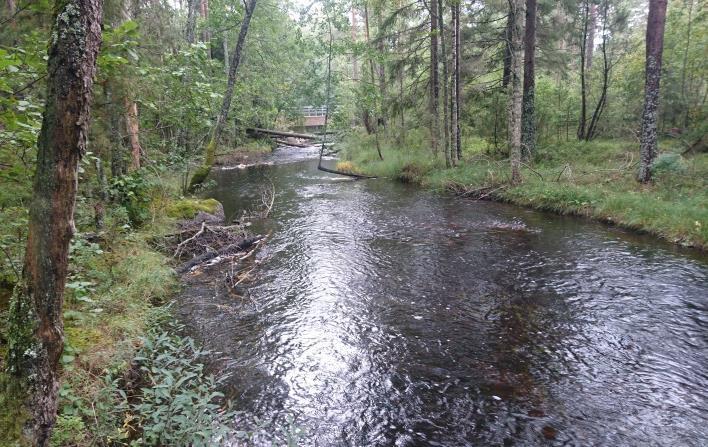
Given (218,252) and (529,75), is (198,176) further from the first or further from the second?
(529,75)

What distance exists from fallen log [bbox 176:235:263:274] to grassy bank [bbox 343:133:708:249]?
8644 mm

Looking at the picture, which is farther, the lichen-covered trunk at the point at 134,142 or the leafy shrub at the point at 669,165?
the leafy shrub at the point at 669,165

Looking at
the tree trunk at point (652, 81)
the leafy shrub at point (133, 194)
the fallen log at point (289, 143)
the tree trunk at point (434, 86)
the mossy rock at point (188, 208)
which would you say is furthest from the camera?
the fallen log at point (289, 143)

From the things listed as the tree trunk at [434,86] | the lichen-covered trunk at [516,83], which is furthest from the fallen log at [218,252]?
the tree trunk at [434,86]

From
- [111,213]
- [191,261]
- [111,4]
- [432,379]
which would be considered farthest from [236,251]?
[432,379]

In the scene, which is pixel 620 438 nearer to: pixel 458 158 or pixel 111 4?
pixel 111 4

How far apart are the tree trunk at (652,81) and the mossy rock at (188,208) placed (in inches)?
500

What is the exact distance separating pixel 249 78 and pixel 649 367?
26.4 m

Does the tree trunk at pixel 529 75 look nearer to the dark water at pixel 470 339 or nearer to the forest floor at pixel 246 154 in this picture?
the dark water at pixel 470 339

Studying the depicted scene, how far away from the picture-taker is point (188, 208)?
37.5 feet

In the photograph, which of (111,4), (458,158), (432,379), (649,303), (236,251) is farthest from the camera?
(458,158)

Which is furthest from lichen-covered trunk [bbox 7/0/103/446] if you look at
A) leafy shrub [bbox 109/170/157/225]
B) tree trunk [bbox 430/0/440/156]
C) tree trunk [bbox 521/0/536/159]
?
tree trunk [bbox 430/0/440/156]

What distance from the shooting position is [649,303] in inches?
257

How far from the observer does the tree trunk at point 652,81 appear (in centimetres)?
1154
